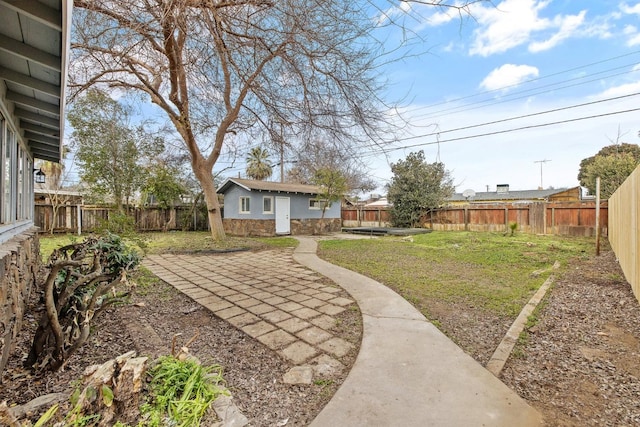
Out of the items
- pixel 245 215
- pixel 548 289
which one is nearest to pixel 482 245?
pixel 548 289

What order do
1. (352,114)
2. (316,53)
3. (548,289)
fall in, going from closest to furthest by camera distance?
(316,53)
(352,114)
(548,289)

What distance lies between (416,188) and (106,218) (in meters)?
14.2

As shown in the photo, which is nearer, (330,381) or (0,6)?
(0,6)

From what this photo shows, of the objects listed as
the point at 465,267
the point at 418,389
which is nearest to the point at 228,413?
the point at 418,389

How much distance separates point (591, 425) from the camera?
1705 mm

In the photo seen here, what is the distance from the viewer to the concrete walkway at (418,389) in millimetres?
1693

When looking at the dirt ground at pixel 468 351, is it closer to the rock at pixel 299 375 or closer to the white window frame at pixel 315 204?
the rock at pixel 299 375

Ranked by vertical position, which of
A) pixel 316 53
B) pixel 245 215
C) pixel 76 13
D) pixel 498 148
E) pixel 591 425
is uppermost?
pixel 498 148

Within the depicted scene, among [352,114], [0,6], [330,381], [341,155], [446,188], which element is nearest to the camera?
[0,6]

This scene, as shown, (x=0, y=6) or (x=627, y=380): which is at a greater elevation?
(x=0, y=6)

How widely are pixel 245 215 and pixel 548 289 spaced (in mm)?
11687

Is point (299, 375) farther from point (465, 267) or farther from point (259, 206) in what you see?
point (259, 206)

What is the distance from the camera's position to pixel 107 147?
12.1 m

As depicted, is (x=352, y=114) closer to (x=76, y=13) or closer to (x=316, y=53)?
(x=316, y=53)
